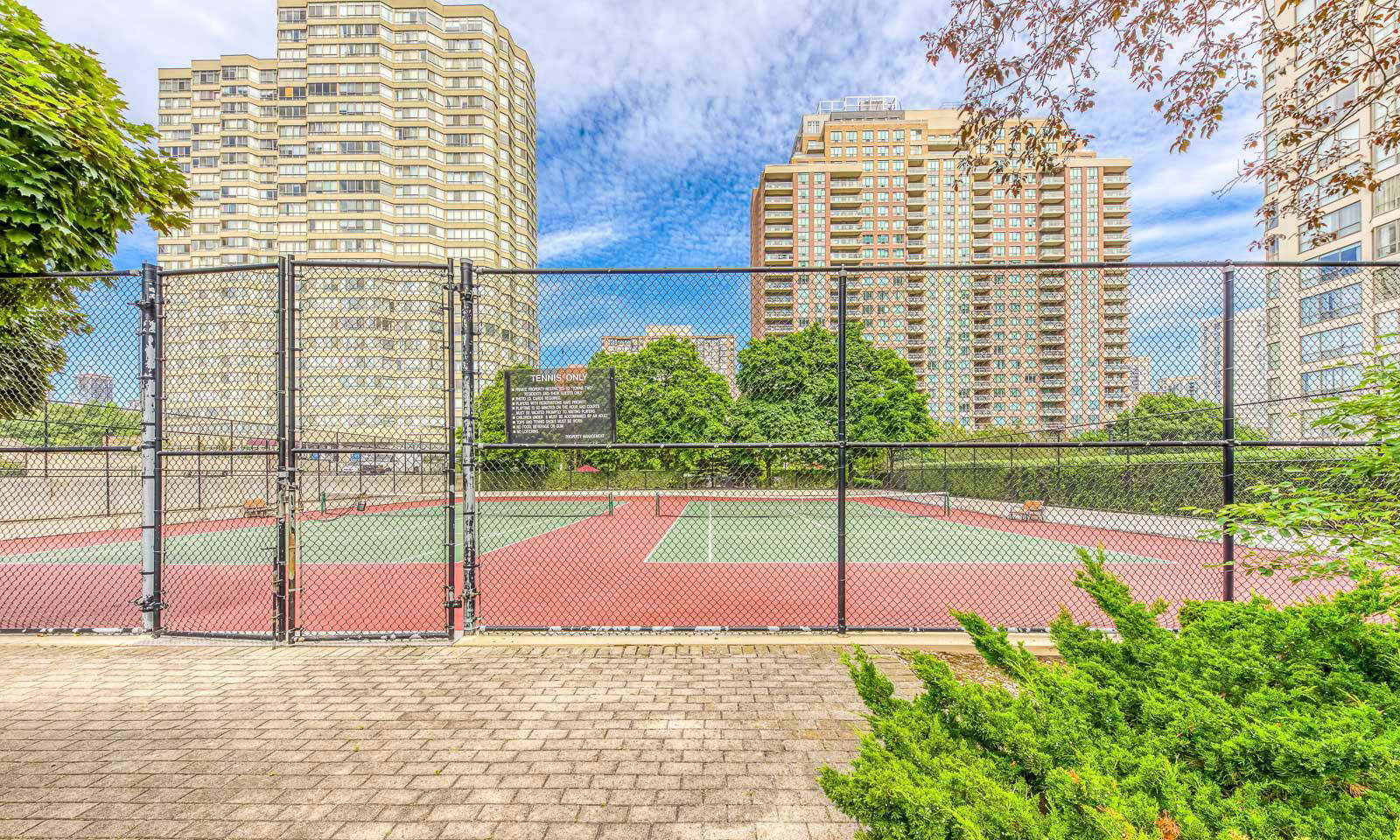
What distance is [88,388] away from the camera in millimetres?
5629

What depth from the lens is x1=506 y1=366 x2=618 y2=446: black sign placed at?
4.93 meters

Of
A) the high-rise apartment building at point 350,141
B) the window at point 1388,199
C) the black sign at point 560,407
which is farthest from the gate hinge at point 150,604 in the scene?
the high-rise apartment building at point 350,141

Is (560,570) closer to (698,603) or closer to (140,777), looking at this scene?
(698,603)

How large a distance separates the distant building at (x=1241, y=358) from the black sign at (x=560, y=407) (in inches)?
207

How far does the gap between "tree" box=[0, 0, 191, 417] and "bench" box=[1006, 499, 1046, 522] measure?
64.0ft

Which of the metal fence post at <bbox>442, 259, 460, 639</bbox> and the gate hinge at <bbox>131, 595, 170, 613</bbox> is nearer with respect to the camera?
the metal fence post at <bbox>442, 259, 460, 639</bbox>

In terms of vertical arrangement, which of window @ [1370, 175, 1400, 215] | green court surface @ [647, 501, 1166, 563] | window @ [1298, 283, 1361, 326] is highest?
window @ [1370, 175, 1400, 215]

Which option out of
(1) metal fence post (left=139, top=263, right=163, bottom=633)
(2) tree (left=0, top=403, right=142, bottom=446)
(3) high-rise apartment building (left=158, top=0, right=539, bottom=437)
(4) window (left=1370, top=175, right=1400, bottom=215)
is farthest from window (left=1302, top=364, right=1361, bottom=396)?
(3) high-rise apartment building (left=158, top=0, right=539, bottom=437)

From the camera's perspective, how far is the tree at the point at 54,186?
392 centimetres

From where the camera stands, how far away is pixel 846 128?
89500mm

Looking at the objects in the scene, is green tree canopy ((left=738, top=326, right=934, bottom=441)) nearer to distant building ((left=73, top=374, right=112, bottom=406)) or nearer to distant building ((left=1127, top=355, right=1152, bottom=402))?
distant building ((left=1127, top=355, right=1152, bottom=402))

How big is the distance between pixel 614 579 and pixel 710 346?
5.21 metres

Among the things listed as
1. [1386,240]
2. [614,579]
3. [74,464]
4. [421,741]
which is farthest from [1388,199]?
[74,464]

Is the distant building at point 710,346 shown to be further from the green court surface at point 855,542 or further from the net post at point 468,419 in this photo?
the green court surface at point 855,542
